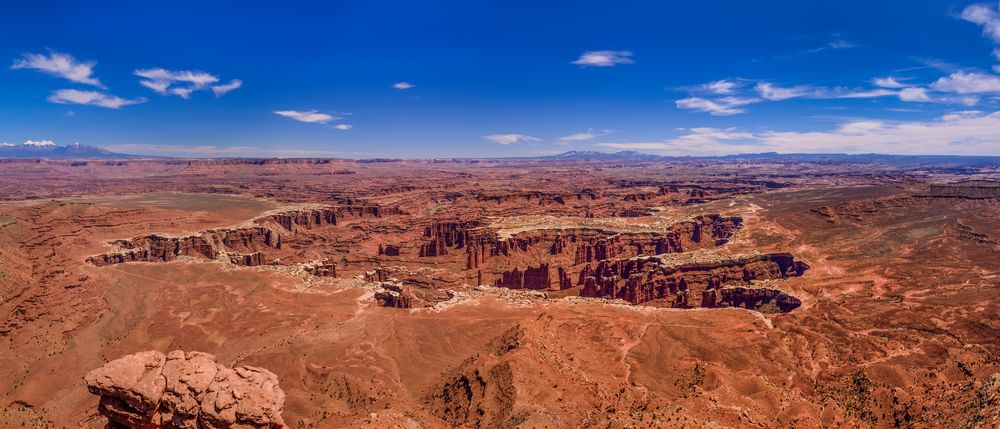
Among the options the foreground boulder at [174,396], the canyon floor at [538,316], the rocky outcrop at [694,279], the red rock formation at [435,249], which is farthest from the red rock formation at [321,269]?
the foreground boulder at [174,396]

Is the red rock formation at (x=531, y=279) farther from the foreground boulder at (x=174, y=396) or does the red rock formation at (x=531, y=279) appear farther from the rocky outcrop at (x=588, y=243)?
the foreground boulder at (x=174, y=396)

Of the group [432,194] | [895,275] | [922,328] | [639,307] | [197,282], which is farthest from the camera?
[432,194]

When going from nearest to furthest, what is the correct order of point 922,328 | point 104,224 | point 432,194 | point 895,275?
point 922,328
point 895,275
point 104,224
point 432,194

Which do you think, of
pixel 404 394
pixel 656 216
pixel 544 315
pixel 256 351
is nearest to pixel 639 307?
pixel 544 315

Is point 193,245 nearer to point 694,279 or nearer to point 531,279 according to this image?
point 531,279

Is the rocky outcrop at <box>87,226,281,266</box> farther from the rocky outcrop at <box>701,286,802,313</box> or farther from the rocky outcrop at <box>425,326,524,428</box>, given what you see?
the rocky outcrop at <box>701,286,802,313</box>

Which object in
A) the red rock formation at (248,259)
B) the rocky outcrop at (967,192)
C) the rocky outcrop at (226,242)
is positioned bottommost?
the red rock formation at (248,259)

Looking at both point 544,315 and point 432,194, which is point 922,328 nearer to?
point 544,315
